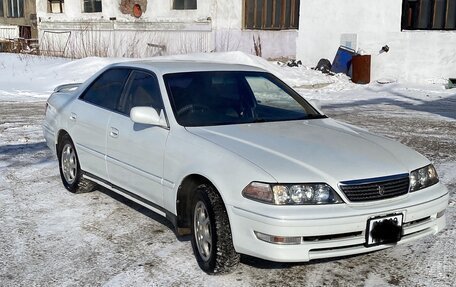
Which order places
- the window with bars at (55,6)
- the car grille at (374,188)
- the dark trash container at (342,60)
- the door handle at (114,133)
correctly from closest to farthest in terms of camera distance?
the car grille at (374,188)
the door handle at (114,133)
the dark trash container at (342,60)
the window with bars at (55,6)

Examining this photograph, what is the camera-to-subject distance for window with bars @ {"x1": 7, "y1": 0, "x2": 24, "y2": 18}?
38.1 metres

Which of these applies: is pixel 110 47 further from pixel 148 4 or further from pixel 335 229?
pixel 335 229

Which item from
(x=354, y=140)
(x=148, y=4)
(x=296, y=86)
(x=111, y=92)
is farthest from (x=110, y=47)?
(x=354, y=140)

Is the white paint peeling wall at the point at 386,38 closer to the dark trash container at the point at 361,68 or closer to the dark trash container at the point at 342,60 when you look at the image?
the dark trash container at the point at 342,60

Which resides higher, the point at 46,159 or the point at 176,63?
the point at 176,63

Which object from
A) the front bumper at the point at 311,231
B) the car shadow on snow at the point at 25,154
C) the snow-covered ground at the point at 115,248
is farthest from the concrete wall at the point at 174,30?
the front bumper at the point at 311,231

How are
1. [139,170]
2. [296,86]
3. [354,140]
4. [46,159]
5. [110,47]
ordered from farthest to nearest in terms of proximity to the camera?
[110,47]
[296,86]
[46,159]
[139,170]
[354,140]

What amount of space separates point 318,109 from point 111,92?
1.95 meters

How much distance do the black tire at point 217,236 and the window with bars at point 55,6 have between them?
27423 millimetres

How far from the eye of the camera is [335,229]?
3.67 m

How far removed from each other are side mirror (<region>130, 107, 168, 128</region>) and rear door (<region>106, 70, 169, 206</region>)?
6cm

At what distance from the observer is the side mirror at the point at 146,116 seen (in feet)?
15.1

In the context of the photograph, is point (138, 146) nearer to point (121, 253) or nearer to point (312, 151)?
point (121, 253)

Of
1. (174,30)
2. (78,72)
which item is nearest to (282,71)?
(78,72)
